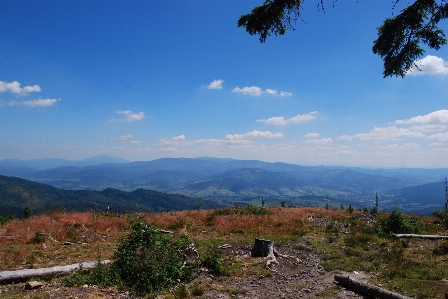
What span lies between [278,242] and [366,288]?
7.33m

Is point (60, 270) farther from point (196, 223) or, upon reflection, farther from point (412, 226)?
point (412, 226)

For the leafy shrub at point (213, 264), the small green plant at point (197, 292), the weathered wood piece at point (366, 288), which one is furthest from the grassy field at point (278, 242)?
the small green plant at point (197, 292)

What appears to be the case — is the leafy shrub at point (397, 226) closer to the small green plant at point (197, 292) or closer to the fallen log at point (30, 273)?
the small green plant at point (197, 292)

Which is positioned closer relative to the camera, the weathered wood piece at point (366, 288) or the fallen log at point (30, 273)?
the weathered wood piece at point (366, 288)

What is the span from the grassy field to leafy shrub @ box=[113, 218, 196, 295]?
3.31ft

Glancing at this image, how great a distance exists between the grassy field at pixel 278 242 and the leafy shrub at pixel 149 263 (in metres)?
1.01

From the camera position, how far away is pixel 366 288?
26.2 ft

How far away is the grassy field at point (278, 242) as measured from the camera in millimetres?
9703

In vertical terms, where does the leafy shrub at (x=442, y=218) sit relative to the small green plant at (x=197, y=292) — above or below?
below

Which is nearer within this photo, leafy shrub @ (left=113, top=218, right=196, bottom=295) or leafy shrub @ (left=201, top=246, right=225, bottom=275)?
leafy shrub @ (left=113, top=218, right=196, bottom=295)

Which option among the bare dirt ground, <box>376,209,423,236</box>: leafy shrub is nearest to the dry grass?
the bare dirt ground

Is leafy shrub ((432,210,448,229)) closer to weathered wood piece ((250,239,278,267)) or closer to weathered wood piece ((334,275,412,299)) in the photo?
weathered wood piece ((250,239,278,267))

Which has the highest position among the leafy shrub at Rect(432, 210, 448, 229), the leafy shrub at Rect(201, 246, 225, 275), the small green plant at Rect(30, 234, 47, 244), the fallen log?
the fallen log

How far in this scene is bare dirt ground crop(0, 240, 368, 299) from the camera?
23.3ft
